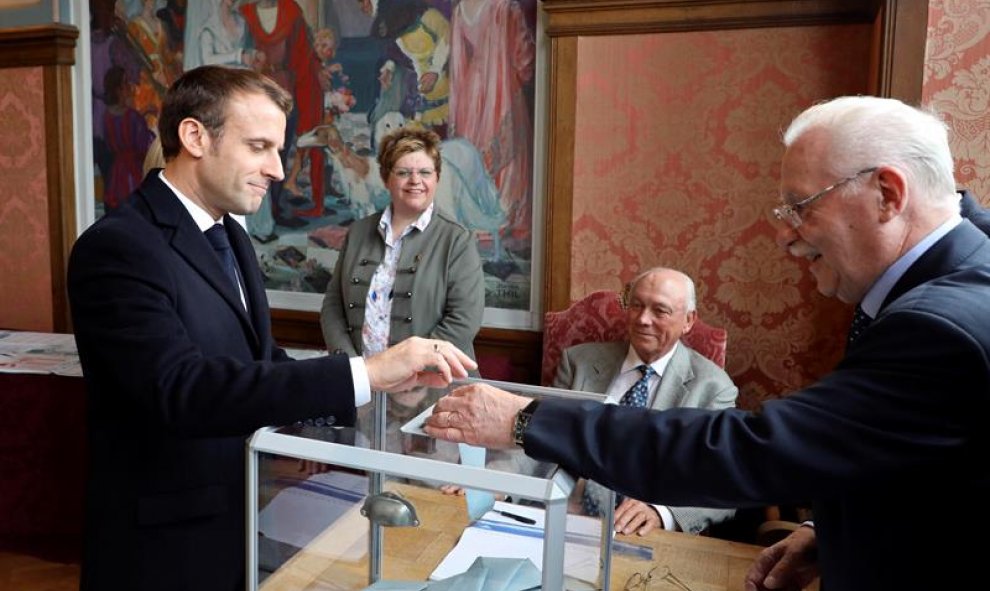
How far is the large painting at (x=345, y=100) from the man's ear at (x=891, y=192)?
2.93 m

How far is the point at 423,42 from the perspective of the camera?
420 cm

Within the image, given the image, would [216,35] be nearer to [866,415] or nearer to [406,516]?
[406,516]

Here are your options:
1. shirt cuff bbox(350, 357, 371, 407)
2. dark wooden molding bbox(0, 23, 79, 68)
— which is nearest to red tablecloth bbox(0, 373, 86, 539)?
dark wooden molding bbox(0, 23, 79, 68)

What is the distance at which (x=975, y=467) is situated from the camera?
110 centimetres

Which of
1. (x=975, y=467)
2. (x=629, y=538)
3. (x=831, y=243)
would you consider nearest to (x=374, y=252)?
(x=629, y=538)

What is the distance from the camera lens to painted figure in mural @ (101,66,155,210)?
4859 mm

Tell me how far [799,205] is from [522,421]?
57cm

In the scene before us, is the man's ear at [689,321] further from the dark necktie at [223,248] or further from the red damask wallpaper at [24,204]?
the red damask wallpaper at [24,204]

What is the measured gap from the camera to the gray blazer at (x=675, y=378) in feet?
9.71

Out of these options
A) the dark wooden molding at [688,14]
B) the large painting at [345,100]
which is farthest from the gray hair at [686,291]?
the dark wooden molding at [688,14]

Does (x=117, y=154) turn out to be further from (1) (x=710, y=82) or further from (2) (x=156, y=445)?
(2) (x=156, y=445)

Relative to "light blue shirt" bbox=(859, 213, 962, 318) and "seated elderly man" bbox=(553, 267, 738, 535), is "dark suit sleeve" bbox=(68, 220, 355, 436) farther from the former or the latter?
"seated elderly man" bbox=(553, 267, 738, 535)

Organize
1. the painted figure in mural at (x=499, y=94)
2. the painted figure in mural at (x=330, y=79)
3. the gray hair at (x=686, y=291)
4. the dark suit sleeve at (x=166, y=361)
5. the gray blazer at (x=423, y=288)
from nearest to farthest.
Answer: the dark suit sleeve at (x=166, y=361) < the gray hair at (x=686, y=291) < the gray blazer at (x=423, y=288) < the painted figure in mural at (x=499, y=94) < the painted figure in mural at (x=330, y=79)

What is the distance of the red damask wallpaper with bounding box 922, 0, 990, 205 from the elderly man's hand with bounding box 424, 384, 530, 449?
190 cm
